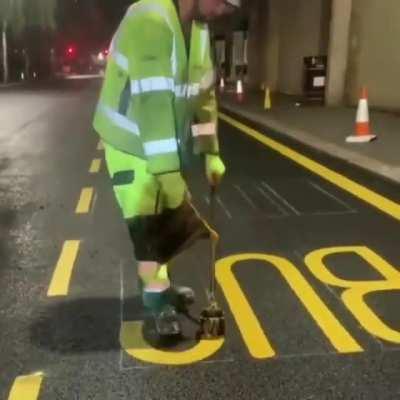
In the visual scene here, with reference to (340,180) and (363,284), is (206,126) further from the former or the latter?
(340,180)

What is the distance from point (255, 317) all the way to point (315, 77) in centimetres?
1945

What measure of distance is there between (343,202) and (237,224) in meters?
1.51

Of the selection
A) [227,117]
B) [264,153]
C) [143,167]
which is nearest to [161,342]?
[143,167]

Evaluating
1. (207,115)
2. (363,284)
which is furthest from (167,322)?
(363,284)

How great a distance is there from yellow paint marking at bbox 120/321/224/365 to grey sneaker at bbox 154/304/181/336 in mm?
116

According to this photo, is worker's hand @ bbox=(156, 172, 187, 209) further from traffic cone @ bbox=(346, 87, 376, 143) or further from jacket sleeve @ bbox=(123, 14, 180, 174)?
traffic cone @ bbox=(346, 87, 376, 143)

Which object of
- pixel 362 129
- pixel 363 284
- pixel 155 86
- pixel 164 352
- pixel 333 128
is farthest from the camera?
pixel 333 128

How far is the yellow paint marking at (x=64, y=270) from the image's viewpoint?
5102mm

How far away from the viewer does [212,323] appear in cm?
410

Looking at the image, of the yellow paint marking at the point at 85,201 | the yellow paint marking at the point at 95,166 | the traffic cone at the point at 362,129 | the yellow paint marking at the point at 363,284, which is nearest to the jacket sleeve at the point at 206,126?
the yellow paint marking at the point at 363,284

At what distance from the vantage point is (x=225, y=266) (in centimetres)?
560

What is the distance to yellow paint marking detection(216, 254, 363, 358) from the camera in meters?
4.05

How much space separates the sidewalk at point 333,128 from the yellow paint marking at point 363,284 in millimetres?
3164

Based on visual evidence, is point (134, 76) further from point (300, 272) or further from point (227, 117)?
point (227, 117)
